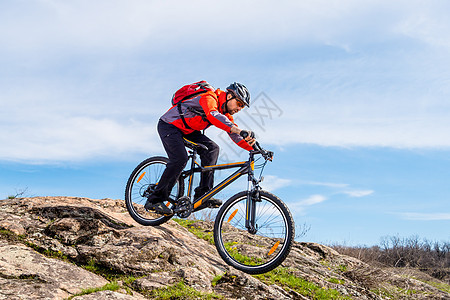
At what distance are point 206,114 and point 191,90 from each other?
72 cm

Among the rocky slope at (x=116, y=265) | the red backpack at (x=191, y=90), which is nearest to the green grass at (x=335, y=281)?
the rocky slope at (x=116, y=265)

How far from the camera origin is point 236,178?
20.9 ft

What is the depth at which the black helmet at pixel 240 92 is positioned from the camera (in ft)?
21.1

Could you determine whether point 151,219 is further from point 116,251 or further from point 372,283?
point 372,283

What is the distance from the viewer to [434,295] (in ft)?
30.4

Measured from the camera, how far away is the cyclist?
6495 mm

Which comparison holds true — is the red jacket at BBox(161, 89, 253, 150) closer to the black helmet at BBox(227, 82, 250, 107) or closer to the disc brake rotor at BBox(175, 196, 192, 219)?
the black helmet at BBox(227, 82, 250, 107)

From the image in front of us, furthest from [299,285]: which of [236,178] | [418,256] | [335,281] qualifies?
[418,256]

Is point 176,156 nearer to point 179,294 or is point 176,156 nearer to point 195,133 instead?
point 195,133

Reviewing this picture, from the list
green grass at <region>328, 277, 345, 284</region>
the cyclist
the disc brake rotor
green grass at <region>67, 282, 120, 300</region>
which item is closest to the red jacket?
the cyclist

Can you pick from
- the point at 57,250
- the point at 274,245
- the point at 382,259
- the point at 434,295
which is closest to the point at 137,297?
the point at 57,250

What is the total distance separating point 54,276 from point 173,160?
2634mm

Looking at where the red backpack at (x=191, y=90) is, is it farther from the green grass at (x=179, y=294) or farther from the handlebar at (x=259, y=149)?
the green grass at (x=179, y=294)

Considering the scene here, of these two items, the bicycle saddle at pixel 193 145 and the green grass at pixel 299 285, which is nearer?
the green grass at pixel 299 285
